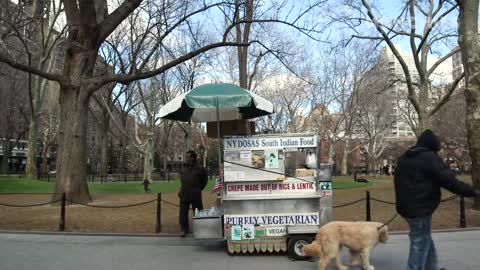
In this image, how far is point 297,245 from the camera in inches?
346

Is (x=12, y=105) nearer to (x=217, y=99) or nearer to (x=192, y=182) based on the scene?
(x=192, y=182)

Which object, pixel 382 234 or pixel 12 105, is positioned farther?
pixel 12 105

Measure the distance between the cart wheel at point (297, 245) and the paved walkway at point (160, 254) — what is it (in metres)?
0.16

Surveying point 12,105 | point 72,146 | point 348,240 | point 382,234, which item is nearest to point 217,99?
point 348,240

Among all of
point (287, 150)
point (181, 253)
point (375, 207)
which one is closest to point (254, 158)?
point (287, 150)

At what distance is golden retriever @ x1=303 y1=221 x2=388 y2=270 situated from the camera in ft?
23.9

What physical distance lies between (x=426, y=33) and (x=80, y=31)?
Result: 60.1ft

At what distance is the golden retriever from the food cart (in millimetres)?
1415

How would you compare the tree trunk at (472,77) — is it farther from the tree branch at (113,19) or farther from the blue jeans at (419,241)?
the tree branch at (113,19)

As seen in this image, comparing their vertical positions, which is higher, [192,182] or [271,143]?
[271,143]

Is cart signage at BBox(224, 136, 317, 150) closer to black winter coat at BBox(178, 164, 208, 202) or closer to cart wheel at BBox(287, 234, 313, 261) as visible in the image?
cart wheel at BBox(287, 234, 313, 261)

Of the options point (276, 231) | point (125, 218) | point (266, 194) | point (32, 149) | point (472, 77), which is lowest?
point (125, 218)

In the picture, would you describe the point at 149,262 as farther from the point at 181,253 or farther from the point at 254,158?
the point at 254,158

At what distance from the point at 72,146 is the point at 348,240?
13.2 m
